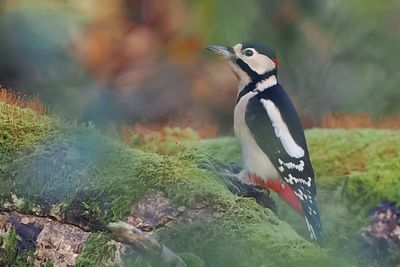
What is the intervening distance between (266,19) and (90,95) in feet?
1.24

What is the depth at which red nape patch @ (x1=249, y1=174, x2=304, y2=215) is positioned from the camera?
1194 millimetres

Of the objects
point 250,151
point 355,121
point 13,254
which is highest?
point 355,121

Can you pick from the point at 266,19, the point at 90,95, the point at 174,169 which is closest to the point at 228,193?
the point at 174,169

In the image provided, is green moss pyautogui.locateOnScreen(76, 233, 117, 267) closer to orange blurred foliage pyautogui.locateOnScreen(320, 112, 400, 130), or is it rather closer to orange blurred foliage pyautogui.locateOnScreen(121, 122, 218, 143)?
orange blurred foliage pyautogui.locateOnScreen(121, 122, 218, 143)

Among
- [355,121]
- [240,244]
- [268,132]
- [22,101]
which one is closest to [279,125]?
[268,132]

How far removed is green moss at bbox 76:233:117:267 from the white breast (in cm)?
21

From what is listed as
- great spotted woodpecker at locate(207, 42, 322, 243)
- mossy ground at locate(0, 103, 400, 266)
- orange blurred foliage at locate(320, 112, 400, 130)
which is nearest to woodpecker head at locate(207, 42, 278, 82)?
great spotted woodpecker at locate(207, 42, 322, 243)

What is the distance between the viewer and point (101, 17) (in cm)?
155

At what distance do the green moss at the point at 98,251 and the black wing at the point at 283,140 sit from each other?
0.73 feet

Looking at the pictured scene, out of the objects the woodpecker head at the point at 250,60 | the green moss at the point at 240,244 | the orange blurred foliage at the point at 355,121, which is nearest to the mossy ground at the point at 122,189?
the green moss at the point at 240,244

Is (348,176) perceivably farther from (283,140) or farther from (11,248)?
(11,248)

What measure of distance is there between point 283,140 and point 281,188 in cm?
6

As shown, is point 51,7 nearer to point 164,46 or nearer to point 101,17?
point 101,17

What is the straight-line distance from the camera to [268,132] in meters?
1.17
